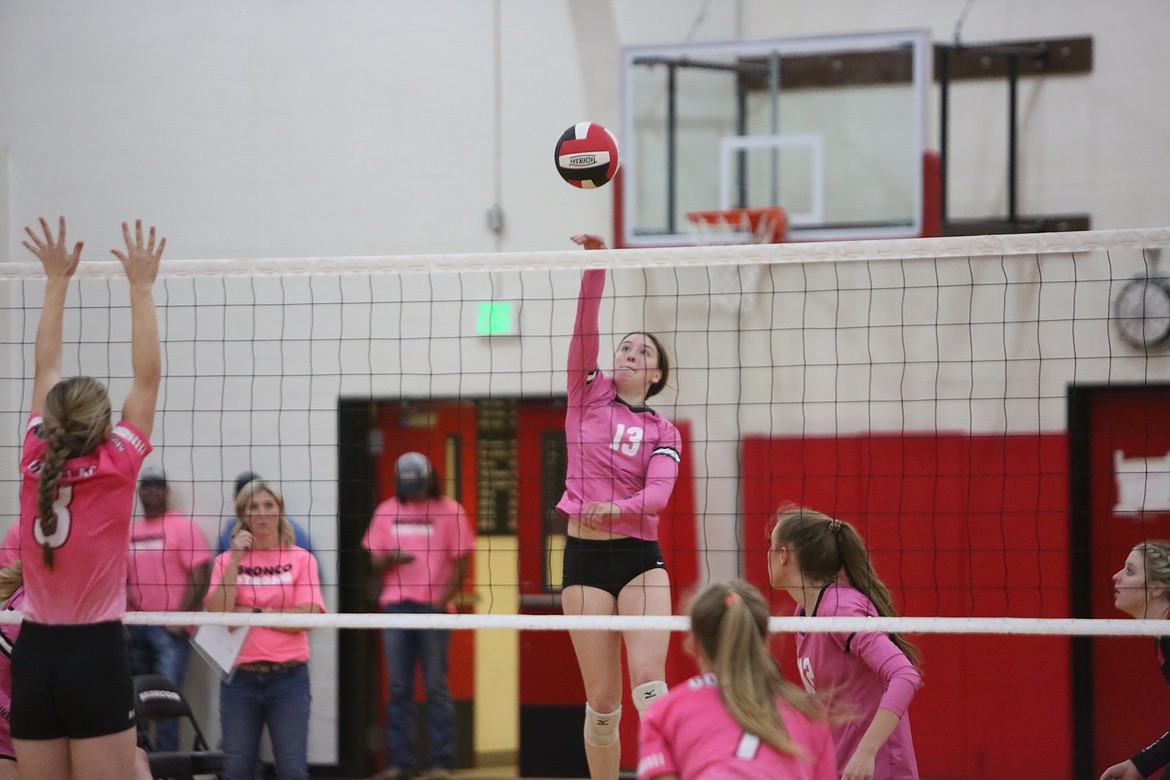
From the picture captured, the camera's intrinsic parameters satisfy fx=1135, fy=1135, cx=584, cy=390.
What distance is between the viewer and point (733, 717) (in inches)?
101

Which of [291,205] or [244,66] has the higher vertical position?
[244,66]

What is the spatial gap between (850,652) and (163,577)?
4905mm

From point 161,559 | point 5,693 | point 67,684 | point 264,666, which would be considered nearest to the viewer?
point 67,684

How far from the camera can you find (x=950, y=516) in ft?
22.7

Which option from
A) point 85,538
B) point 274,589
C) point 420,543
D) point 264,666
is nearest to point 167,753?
point 264,666

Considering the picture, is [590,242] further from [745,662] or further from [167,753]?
[167,753]

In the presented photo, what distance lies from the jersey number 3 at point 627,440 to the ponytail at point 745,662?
1.53 meters

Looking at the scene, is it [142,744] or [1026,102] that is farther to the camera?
[1026,102]

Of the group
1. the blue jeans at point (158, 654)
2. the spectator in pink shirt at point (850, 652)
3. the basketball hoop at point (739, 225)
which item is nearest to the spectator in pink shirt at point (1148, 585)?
the spectator in pink shirt at point (850, 652)

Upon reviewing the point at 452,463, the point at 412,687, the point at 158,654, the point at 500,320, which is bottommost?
the point at 412,687

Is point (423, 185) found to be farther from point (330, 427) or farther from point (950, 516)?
point (950, 516)

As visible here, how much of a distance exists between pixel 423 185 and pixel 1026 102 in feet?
12.7

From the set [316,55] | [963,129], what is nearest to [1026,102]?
[963,129]

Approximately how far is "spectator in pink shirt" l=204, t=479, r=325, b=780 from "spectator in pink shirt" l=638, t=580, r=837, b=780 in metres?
3.06
